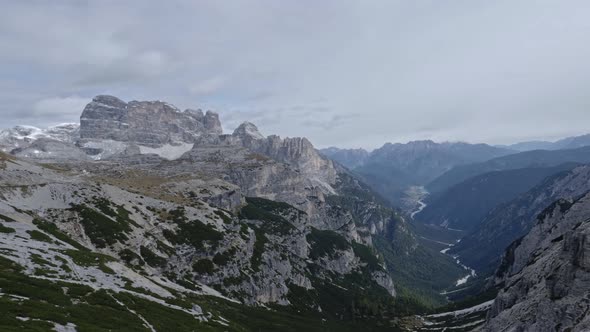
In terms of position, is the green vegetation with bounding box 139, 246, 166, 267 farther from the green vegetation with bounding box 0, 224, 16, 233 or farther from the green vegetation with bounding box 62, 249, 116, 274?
the green vegetation with bounding box 0, 224, 16, 233

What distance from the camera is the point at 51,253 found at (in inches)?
3484

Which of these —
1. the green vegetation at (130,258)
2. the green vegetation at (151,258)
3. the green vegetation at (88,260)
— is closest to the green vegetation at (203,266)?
the green vegetation at (151,258)

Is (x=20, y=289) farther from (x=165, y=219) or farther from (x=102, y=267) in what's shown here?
(x=165, y=219)

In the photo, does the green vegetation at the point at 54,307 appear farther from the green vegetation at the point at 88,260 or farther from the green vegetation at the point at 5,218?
the green vegetation at the point at 5,218

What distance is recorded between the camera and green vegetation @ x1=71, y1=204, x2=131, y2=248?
145 meters

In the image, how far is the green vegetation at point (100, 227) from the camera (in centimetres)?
14538

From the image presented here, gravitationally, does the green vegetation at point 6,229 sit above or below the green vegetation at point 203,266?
above

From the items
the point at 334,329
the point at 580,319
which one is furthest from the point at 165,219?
the point at 580,319

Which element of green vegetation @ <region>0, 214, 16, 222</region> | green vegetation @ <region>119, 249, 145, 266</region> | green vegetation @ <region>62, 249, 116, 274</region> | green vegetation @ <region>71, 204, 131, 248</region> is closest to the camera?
green vegetation @ <region>62, 249, 116, 274</region>

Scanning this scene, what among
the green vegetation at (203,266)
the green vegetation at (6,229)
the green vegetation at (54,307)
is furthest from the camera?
the green vegetation at (203,266)

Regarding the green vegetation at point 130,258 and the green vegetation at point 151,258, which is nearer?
the green vegetation at point 130,258

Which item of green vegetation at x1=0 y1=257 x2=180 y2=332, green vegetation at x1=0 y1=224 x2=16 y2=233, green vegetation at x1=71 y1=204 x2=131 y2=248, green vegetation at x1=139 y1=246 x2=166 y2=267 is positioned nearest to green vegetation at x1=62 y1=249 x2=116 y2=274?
green vegetation at x1=0 y1=224 x2=16 y2=233

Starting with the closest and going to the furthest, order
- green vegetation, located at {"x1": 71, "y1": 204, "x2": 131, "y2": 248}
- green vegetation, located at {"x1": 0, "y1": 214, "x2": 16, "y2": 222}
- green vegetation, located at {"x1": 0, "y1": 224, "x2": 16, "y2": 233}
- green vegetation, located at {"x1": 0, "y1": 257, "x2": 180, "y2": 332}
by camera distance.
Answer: green vegetation, located at {"x1": 0, "y1": 257, "x2": 180, "y2": 332}
green vegetation, located at {"x1": 0, "y1": 224, "x2": 16, "y2": 233}
green vegetation, located at {"x1": 0, "y1": 214, "x2": 16, "y2": 222}
green vegetation, located at {"x1": 71, "y1": 204, "x2": 131, "y2": 248}

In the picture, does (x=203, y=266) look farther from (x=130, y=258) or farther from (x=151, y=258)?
(x=130, y=258)
